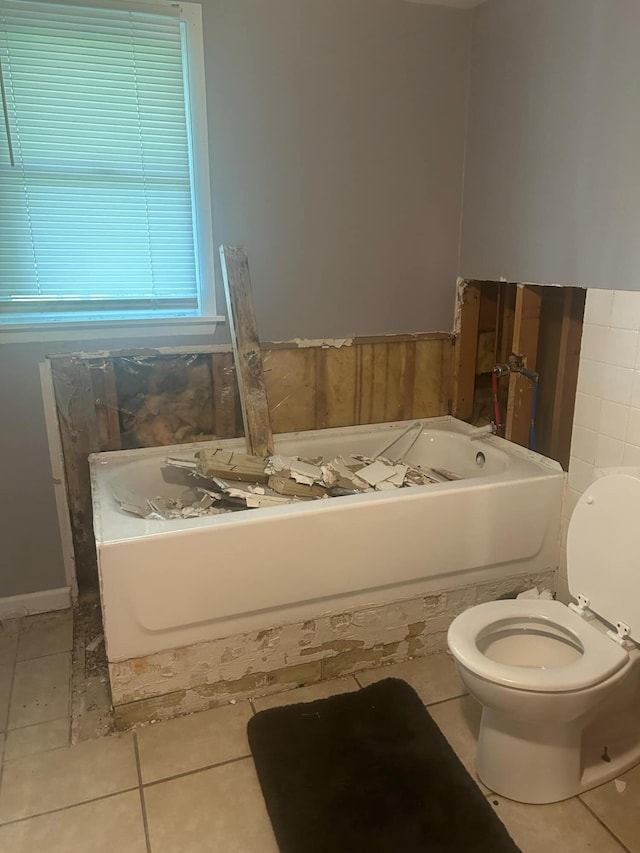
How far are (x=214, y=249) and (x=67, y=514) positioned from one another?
1.24 meters

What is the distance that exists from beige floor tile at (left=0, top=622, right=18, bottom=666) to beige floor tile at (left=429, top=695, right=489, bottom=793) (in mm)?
1560

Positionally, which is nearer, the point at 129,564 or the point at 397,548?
the point at 129,564

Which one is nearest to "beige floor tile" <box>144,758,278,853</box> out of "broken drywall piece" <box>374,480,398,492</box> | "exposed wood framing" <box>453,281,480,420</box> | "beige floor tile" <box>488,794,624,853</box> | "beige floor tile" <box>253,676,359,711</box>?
"beige floor tile" <box>253,676,359,711</box>

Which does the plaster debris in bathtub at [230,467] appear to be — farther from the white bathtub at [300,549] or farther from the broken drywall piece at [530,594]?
the broken drywall piece at [530,594]

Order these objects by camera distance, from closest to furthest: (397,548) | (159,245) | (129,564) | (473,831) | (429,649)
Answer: (473,831) < (129,564) < (397,548) < (429,649) < (159,245)

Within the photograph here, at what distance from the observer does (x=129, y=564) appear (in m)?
1.84

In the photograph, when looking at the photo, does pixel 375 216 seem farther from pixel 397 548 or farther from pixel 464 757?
pixel 464 757

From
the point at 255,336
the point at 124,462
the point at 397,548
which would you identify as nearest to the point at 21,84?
the point at 255,336

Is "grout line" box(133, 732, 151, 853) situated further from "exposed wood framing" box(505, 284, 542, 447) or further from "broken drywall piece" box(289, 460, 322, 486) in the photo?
"exposed wood framing" box(505, 284, 542, 447)

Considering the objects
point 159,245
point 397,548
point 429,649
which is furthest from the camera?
point 159,245

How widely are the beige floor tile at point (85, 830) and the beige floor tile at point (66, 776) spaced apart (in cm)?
3

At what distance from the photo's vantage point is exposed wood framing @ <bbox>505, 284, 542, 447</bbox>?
246 centimetres

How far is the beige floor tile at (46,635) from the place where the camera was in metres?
2.37

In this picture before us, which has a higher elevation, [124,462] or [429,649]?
[124,462]
